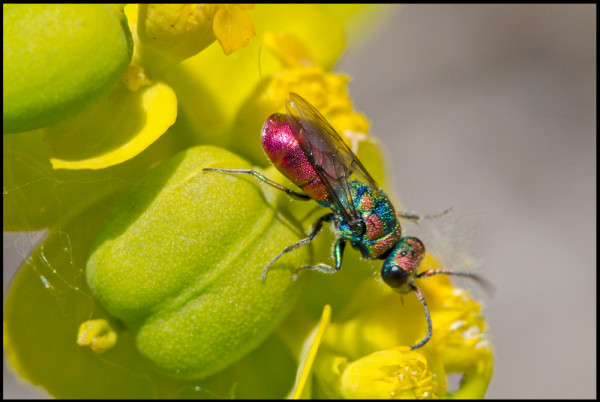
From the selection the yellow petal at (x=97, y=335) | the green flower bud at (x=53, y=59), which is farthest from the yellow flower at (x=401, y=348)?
the green flower bud at (x=53, y=59)

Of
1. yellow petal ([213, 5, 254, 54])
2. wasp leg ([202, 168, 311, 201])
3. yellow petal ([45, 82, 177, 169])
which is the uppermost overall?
yellow petal ([213, 5, 254, 54])

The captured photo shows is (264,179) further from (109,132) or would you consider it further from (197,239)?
(109,132)

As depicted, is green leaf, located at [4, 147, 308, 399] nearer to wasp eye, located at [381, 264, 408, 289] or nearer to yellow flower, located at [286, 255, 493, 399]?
yellow flower, located at [286, 255, 493, 399]

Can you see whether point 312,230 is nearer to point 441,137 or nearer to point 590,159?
point 441,137

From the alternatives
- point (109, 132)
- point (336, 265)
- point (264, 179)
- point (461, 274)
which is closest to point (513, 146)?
point (461, 274)

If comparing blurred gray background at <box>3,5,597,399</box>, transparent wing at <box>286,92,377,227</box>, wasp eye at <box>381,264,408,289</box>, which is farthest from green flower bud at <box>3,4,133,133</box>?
blurred gray background at <box>3,5,597,399</box>

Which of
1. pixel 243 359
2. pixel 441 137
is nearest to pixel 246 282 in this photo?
pixel 243 359

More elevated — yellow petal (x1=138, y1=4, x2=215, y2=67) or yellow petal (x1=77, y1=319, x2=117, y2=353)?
yellow petal (x1=138, y1=4, x2=215, y2=67)

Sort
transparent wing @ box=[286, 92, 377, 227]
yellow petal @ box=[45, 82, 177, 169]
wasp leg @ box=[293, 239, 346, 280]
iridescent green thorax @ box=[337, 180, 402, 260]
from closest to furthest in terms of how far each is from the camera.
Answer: yellow petal @ box=[45, 82, 177, 169], wasp leg @ box=[293, 239, 346, 280], transparent wing @ box=[286, 92, 377, 227], iridescent green thorax @ box=[337, 180, 402, 260]
